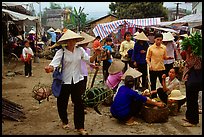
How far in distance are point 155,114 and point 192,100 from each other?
72 cm

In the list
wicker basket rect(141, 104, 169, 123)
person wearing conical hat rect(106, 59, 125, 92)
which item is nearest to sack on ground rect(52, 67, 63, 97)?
wicker basket rect(141, 104, 169, 123)

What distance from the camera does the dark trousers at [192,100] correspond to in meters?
5.39

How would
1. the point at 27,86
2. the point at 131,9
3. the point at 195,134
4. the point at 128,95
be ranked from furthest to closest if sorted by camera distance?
the point at 131,9
the point at 27,86
the point at 128,95
the point at 195,134

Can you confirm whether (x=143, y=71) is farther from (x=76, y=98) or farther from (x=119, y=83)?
(x=76, y=98)

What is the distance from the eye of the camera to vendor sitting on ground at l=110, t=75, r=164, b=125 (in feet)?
18.3

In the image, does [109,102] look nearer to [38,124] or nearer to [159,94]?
[159,94]

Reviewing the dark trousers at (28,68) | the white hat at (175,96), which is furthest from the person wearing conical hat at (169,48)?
the dark trousers at (28,68)

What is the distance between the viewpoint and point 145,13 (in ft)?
108

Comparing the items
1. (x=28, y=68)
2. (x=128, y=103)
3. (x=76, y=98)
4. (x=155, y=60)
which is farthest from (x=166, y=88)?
(x=28, y=68)

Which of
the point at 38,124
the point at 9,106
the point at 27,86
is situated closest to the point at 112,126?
the point at 38,124

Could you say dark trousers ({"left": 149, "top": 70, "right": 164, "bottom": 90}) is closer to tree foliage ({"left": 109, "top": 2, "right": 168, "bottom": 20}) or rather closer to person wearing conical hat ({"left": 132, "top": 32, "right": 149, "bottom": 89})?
person wearing conical hat ({"left": 132, "top": 32, "right": 149, "bottom": 89})

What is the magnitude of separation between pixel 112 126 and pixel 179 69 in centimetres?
514

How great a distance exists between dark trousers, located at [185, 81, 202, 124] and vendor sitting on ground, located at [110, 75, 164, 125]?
A: 22.5 inches

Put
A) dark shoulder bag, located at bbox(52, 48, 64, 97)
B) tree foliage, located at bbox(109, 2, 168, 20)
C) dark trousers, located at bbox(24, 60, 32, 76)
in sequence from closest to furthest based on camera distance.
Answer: dark shoulder bag, located at bbox(52, 48, 64, 97)
dark trousers, located at bbox(24, 60, 32, 76)
tree foliage, located at bbox(109, 2, 168, 20)
